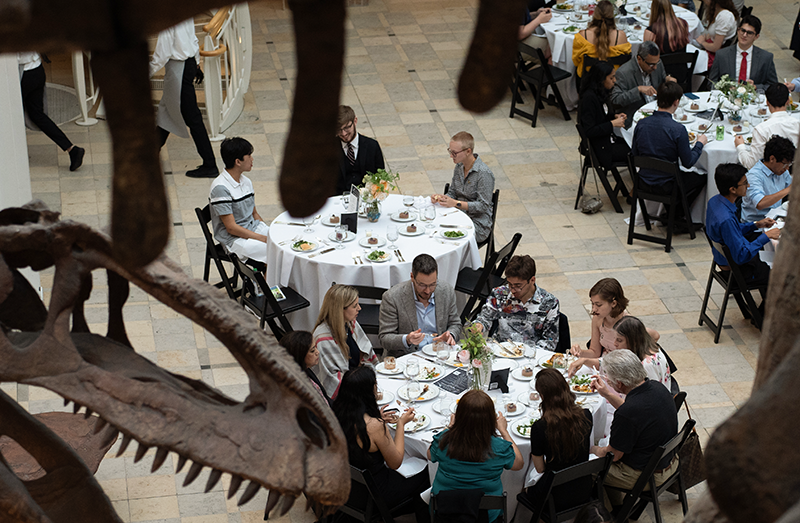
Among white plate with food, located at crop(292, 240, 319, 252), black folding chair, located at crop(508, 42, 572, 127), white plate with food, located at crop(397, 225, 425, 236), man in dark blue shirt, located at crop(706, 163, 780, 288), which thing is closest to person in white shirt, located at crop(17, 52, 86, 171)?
white plate with food, located at crop(292, 240, 319, 252)

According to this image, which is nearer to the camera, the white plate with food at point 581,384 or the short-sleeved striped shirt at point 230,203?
the white plate with food at point 581,384

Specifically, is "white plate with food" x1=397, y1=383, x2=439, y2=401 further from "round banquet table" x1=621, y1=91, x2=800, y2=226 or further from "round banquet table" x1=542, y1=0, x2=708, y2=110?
"round banquet table" x1=542, y1=0, x2=708, y2=110

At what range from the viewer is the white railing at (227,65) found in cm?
1018

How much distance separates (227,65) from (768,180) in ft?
20.7

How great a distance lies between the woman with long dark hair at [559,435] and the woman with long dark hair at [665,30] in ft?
22.8

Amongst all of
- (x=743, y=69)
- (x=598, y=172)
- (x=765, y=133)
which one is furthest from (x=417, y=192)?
(x=743, y=69)

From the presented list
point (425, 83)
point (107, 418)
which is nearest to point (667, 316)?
point (425, 83)

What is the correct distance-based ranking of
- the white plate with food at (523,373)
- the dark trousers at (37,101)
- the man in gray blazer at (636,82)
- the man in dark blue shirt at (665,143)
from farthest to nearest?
1. the man in gray blazer at (636,82)
2. the dark trousers at (37,101)
3. the man in dark blue shirt at (665,143)
4. the white plate with food at (523,373)

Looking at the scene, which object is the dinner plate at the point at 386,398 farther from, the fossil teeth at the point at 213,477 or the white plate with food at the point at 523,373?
the fossil teeth at the point at 213,477

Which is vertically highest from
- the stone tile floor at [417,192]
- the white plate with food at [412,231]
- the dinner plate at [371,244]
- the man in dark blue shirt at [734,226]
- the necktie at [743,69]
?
the necktie at [743,69]

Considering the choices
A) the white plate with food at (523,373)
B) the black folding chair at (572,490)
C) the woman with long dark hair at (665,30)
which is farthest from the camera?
the woman with long dark hair at (665,30)

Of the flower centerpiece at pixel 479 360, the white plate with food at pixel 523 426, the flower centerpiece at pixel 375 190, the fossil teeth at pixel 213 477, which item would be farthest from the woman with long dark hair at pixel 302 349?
the fossil teeth at pixel 213 477

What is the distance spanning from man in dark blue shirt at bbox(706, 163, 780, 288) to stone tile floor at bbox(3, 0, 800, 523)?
2.26ft

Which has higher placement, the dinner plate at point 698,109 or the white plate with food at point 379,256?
the dinner plate at point 698,109
